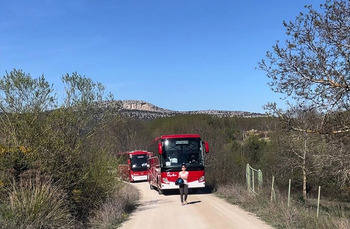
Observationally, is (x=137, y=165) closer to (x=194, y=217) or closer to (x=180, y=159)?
(x=180, y=159)

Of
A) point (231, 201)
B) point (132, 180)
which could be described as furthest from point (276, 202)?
point (132, 180)

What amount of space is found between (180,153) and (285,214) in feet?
35.6

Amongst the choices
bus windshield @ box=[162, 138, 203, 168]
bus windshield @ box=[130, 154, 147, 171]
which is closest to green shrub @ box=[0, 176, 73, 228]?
bus windshield @ box=[162, 138, 203, 168]

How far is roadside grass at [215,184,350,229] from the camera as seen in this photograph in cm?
1021

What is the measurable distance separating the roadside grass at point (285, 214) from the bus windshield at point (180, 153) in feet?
14.7

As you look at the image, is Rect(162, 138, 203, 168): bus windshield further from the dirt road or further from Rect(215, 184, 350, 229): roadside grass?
the dirt road

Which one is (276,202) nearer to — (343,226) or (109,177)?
(343,226)

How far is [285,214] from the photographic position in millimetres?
12086

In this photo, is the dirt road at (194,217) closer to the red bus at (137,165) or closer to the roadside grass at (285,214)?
the roadside grass at (285,214)

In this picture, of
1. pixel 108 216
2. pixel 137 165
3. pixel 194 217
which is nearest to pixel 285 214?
pixel 194 217

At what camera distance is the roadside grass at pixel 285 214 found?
10.2m

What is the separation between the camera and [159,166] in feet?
75.2

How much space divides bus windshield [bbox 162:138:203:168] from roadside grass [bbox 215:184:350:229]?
4.48 m

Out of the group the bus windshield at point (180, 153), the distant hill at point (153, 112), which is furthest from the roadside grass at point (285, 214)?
the distant hill at point (153, 112)
